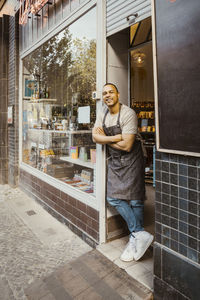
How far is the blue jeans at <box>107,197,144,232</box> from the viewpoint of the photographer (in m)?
3.01

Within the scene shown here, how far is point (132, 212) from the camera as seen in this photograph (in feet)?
10.0

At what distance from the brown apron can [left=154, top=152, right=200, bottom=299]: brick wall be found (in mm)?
687

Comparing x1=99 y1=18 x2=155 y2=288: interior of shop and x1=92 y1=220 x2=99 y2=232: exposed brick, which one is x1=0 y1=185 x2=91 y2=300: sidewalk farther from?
x1=99 y1=18 x2=155 y2=288: interior of shop

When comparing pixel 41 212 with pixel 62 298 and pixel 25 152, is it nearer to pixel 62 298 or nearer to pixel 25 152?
pixel 25 152

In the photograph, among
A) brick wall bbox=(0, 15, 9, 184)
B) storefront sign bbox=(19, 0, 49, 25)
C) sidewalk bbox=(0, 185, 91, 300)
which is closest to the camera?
sidewalk bbox=(0, 185, 91, 300)

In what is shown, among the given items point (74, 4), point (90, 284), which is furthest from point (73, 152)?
point (74, 4)

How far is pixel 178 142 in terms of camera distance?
206 cm

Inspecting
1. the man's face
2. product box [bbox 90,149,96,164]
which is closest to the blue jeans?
product box [bbox 90,149,96,164]

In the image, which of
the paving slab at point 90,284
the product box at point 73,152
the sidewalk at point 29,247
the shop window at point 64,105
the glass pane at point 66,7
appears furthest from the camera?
the product box at point 73,152

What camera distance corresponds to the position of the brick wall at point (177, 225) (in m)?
1.99

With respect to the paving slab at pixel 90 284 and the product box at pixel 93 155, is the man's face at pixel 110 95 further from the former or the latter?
the paving slab at pixel 90 284

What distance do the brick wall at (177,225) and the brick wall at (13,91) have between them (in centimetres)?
539

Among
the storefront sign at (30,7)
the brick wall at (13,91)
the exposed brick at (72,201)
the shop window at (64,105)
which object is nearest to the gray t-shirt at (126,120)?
the shop window at (64,105)

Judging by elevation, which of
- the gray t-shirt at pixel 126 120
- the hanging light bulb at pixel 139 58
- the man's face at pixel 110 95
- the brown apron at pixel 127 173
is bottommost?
the brown apron at pixel 127 173
